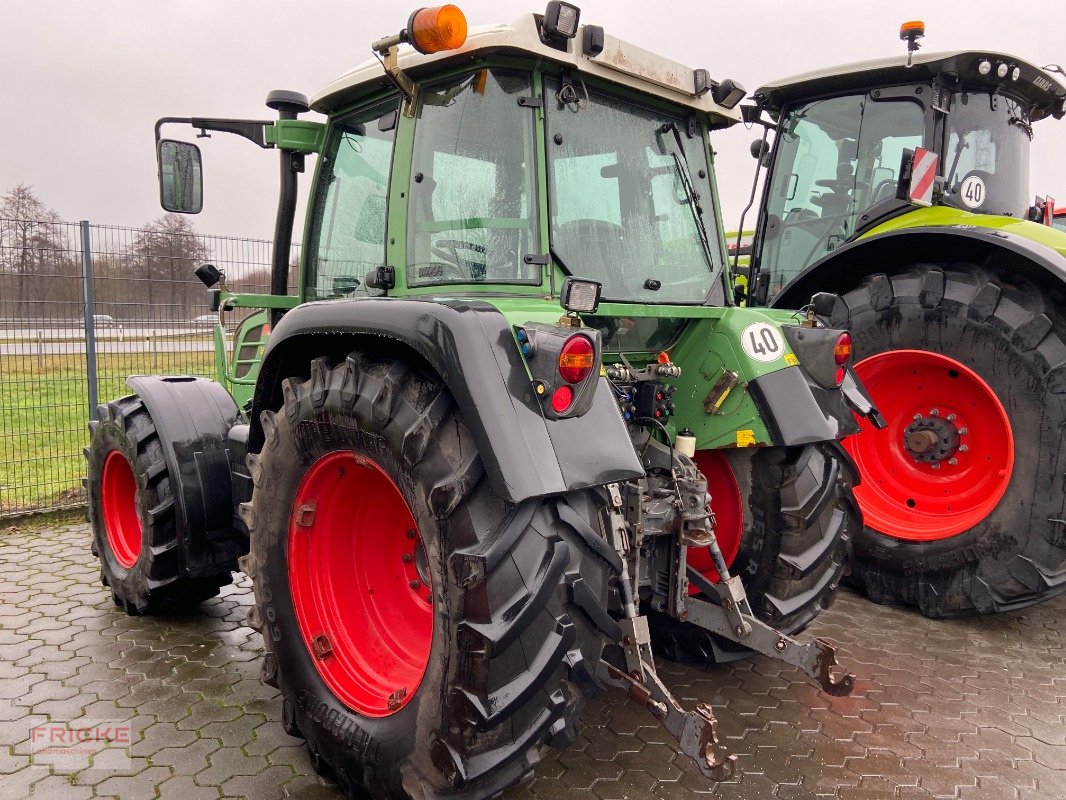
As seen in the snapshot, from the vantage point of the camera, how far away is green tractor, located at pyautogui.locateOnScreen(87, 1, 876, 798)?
6.33 feet

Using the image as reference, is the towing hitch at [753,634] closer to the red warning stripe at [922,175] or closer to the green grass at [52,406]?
the red warning stripe at [922,175]

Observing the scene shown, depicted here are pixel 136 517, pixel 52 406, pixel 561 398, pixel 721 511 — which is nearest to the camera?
pixel 561 398

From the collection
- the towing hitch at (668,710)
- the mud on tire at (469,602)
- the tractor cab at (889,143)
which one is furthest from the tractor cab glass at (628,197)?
the tractor cab at (889,143)

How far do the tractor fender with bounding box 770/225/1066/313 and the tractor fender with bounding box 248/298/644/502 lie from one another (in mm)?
2683

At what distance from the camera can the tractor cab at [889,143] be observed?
14.3 ft

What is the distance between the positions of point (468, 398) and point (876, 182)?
384 cm

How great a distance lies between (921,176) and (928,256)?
0.46 m

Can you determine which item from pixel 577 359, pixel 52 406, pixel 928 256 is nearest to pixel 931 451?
pixel 928 256

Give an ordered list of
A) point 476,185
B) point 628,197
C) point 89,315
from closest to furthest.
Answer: point 476,185, point 628,197, point 89,315

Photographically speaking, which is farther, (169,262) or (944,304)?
(169,262)

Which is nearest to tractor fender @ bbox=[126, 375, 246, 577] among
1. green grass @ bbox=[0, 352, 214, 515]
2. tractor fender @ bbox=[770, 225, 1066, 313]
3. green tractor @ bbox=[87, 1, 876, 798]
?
green tractor @ bbox=[87, 1, 876, 798]

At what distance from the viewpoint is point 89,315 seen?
19.2 feet

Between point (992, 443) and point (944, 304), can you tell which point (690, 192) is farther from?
point (992, 443)

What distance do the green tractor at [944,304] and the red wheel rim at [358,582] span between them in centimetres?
270
